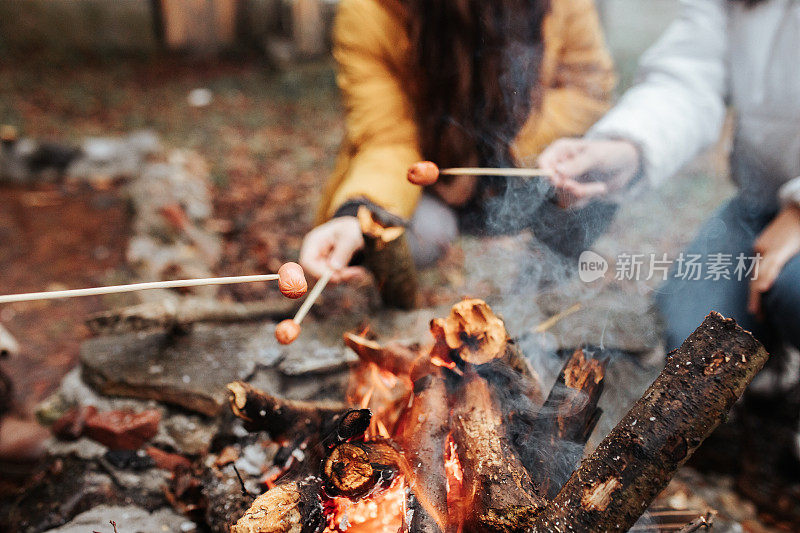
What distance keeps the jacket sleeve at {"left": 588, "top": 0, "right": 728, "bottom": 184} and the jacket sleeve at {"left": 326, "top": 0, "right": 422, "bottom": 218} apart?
1.02 metres

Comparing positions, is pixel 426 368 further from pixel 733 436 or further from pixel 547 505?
pixel 733 436

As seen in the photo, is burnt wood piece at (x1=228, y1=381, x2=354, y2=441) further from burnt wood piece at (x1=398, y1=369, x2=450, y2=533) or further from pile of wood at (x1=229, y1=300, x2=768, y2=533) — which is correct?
burnt wood piece at (x1=398, y1=369, x2=450, y2=533)

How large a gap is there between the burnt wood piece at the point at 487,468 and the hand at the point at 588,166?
1049 mm

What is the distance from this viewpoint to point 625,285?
3.04m

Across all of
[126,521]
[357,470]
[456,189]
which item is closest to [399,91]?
[456,189]

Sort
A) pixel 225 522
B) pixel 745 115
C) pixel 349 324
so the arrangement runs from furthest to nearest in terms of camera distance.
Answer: pixel 349 324, pixel 745 115, pixel 225 522

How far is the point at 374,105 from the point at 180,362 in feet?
5.65

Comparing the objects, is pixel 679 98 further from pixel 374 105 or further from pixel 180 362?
pixel 180 362

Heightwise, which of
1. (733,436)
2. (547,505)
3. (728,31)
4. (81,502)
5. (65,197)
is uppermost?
(728,31)

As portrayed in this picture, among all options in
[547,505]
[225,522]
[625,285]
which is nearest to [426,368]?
[547,505]

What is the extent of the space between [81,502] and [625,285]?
2.95 m

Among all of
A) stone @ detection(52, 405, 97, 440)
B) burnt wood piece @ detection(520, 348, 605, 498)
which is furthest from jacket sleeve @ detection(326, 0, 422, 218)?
stone @ detection(52, 405, 97, 440)

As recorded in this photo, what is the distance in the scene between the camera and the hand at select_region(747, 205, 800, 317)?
83.0 inches

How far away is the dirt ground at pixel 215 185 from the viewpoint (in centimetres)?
397
